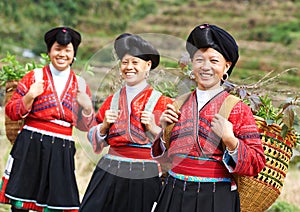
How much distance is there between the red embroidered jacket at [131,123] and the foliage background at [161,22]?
1304 cm

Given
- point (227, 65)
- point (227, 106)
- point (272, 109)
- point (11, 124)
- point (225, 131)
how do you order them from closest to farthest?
point (225, 131) < point (227, 106) < point (227, 65) < point (272, 109) < point (11, 124)

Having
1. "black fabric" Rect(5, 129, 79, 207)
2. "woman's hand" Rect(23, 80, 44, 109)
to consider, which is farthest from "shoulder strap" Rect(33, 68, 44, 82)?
"black fabric" Rect(5, 129, 79, 207)

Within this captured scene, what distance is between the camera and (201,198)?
270cm

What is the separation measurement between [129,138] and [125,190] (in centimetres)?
29

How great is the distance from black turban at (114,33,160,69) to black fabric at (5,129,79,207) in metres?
1.10

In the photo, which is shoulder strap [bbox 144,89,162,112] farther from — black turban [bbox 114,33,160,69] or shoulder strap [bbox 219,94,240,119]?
shoulder strap [bbox 219,94,240,119]

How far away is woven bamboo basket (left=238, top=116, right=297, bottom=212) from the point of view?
3.15m

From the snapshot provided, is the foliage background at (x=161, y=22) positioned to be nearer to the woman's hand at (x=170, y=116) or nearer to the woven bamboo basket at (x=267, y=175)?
the woven bamboo basket at (x=267, y=175)

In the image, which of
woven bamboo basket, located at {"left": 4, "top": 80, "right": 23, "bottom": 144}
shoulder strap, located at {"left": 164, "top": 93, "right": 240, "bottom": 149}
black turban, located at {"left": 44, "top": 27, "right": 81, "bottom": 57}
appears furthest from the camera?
woven bamboo basket, located at {"left": 4, "top": 80, "right": 23, "bottom": 144}

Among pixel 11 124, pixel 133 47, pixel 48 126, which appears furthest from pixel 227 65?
pixel 11 124

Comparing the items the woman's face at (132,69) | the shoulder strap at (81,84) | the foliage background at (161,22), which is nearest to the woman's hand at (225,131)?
the woman's face at (132,69)

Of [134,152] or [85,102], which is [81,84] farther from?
[134,152]

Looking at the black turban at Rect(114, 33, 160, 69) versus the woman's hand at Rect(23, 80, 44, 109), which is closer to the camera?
the black turban at Rect(114, 33, 160, 69)

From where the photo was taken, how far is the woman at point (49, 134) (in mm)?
3953
